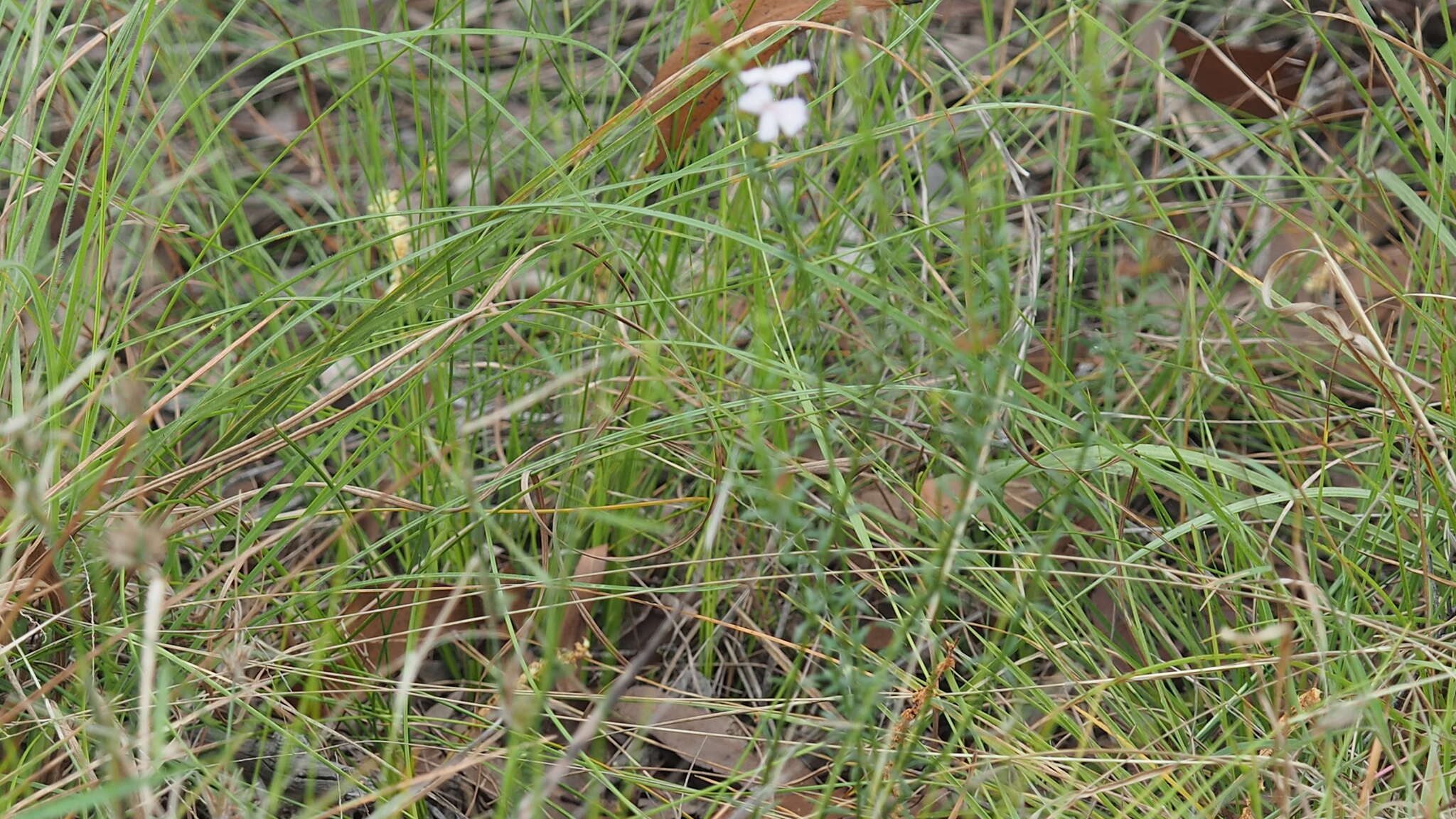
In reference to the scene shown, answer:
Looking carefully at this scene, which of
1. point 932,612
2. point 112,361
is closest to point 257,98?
point 112,361

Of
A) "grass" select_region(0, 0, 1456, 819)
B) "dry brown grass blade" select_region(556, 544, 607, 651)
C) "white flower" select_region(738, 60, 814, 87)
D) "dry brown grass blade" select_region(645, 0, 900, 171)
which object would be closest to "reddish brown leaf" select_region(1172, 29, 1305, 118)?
"grass" select_region(0, 0, 1456, 819)

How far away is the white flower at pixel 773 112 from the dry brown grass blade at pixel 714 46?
0.49 m

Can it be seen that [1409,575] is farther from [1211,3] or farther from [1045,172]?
[1211,3]

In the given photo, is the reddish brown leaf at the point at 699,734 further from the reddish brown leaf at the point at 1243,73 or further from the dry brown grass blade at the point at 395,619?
the reddish brown leaf at the point at 1243,73

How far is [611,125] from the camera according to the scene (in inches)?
51.4

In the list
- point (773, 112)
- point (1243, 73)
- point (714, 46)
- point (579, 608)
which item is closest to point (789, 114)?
point (773, 112)

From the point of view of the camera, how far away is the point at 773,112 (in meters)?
0.79

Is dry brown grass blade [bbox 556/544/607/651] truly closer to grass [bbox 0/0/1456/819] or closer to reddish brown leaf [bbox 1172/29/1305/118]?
grass [bbox 0/0/1456/819]

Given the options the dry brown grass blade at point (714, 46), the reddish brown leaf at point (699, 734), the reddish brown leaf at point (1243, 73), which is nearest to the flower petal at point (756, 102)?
the dry brown grass blade at point (714, 46)

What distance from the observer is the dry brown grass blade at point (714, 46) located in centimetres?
135

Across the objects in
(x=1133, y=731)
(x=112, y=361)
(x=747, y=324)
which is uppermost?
(x=112, y=361)

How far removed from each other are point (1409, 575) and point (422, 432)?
1.11 meters

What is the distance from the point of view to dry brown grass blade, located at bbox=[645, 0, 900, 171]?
1350mm

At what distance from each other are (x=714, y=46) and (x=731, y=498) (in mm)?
530
